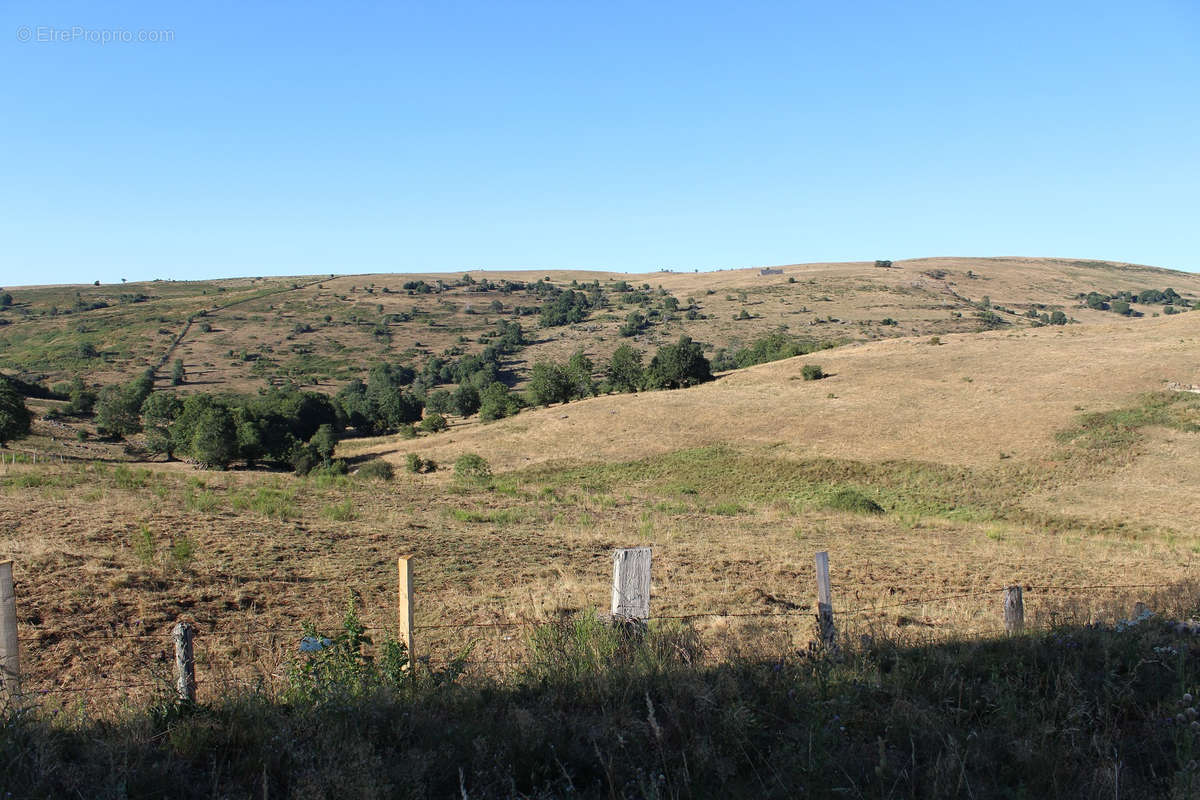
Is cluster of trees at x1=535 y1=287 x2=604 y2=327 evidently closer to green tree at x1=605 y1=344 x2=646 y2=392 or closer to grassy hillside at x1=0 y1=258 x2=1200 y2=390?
grassy hillside at x1=0 y1=258 x2=1200 y2=390

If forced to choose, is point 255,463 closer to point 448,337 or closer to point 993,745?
point 993,745

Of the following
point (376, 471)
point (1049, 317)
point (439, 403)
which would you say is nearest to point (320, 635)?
point (376, 471)

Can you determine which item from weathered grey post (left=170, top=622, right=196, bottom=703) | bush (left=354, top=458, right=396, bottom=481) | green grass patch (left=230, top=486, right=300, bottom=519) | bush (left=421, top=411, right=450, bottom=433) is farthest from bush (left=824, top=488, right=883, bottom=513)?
bush (left=421, top=411, right=450, bottom=433)

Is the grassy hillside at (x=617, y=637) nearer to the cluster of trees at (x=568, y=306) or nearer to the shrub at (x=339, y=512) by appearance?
the shrub at (x=339, y=512)

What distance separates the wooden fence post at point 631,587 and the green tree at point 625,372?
6311 cm

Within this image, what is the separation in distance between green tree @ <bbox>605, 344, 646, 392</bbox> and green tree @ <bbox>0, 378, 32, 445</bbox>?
45.1 m

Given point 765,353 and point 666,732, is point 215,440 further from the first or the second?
point 765,353

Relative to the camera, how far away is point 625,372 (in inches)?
2795

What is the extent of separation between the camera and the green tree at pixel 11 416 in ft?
132

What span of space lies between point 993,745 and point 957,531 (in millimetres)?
17720

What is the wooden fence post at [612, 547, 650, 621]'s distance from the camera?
6422 mm

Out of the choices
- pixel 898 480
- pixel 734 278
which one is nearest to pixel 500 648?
pixel 898 480

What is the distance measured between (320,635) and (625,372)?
6473cm

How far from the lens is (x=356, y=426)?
75.1 m
